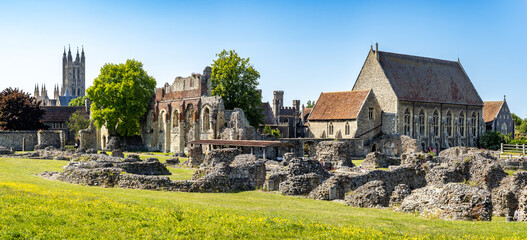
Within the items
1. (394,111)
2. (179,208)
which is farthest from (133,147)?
(179,208)

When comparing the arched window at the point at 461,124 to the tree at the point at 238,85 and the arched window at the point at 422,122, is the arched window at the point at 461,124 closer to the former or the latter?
the arched window at the point at 422,122

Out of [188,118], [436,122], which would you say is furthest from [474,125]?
[188,118]

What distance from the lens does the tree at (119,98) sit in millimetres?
61125

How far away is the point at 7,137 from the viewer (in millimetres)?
A: 53781

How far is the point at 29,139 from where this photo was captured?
54625 mm

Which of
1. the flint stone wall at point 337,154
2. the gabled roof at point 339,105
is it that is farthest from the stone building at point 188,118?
the gabled roof at point 339,105

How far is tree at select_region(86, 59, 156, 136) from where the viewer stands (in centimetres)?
6112

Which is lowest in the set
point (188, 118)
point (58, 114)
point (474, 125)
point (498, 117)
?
point (474, 125)

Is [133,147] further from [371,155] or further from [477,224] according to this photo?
[477,224]

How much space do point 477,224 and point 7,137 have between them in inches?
2051

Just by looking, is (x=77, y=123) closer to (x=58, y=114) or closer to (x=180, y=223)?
(x=58, y=114)

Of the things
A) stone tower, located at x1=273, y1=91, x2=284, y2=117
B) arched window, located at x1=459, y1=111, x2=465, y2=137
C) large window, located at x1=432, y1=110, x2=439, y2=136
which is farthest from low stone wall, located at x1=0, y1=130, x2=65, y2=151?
stone tower, located at x1=273, y1=91, x2=284, y2=117

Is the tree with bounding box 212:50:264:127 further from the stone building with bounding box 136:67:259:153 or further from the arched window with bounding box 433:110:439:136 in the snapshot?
the arched window with bounding box 433:110:439:136

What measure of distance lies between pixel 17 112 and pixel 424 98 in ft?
170
